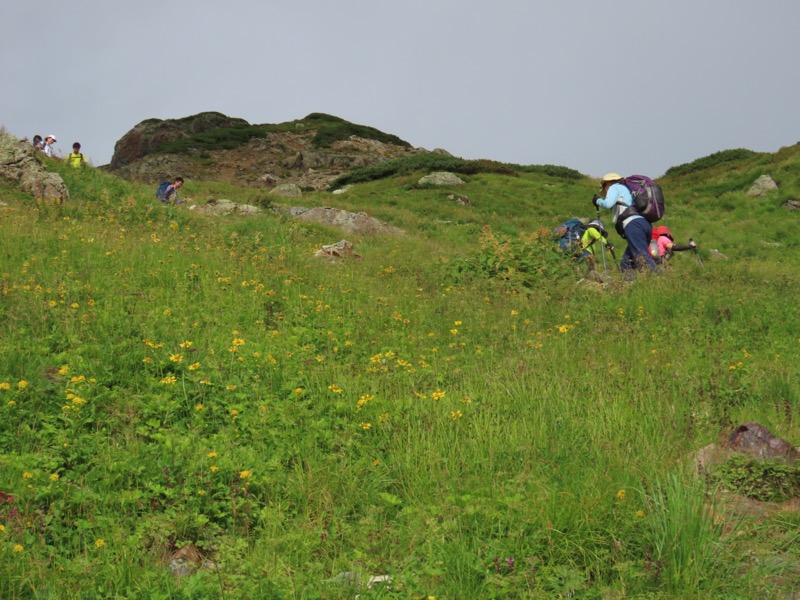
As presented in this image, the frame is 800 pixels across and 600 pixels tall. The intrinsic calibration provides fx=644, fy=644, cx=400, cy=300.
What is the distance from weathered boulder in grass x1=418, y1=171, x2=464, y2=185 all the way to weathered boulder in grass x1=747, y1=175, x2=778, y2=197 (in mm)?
13891

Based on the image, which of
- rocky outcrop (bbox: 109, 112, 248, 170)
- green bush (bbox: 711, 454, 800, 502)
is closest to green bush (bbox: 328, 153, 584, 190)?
rocky outcrop (bbox: 109, 112, 248, 170)

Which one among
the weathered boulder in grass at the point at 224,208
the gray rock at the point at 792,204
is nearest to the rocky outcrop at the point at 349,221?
the weathered boulder in grass at the point at 224,208

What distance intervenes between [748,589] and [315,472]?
2.77 meters

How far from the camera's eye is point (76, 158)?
64.5ft

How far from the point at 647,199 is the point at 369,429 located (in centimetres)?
965

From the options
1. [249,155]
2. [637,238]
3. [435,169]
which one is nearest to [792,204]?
[637,238]

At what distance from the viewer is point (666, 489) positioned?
3.71 metres

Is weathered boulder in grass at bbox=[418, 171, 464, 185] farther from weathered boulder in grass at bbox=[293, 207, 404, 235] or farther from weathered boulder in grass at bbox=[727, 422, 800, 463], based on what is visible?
weathered boulder in grass at bbox=[727, 422, 800, 463]

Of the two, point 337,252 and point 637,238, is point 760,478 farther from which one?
point 337,252

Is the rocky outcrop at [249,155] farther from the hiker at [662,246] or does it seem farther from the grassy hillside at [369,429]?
the grassy hillside at [369,429]

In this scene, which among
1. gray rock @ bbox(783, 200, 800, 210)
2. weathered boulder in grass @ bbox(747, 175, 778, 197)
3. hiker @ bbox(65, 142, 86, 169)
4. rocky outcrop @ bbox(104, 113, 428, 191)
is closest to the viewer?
hiker @ bbox(65, 142, 86, 169)

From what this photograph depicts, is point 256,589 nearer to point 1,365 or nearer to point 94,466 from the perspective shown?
point 94,466

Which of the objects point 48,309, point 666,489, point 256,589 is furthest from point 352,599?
point 48,309

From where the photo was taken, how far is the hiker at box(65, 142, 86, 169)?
19.3m
